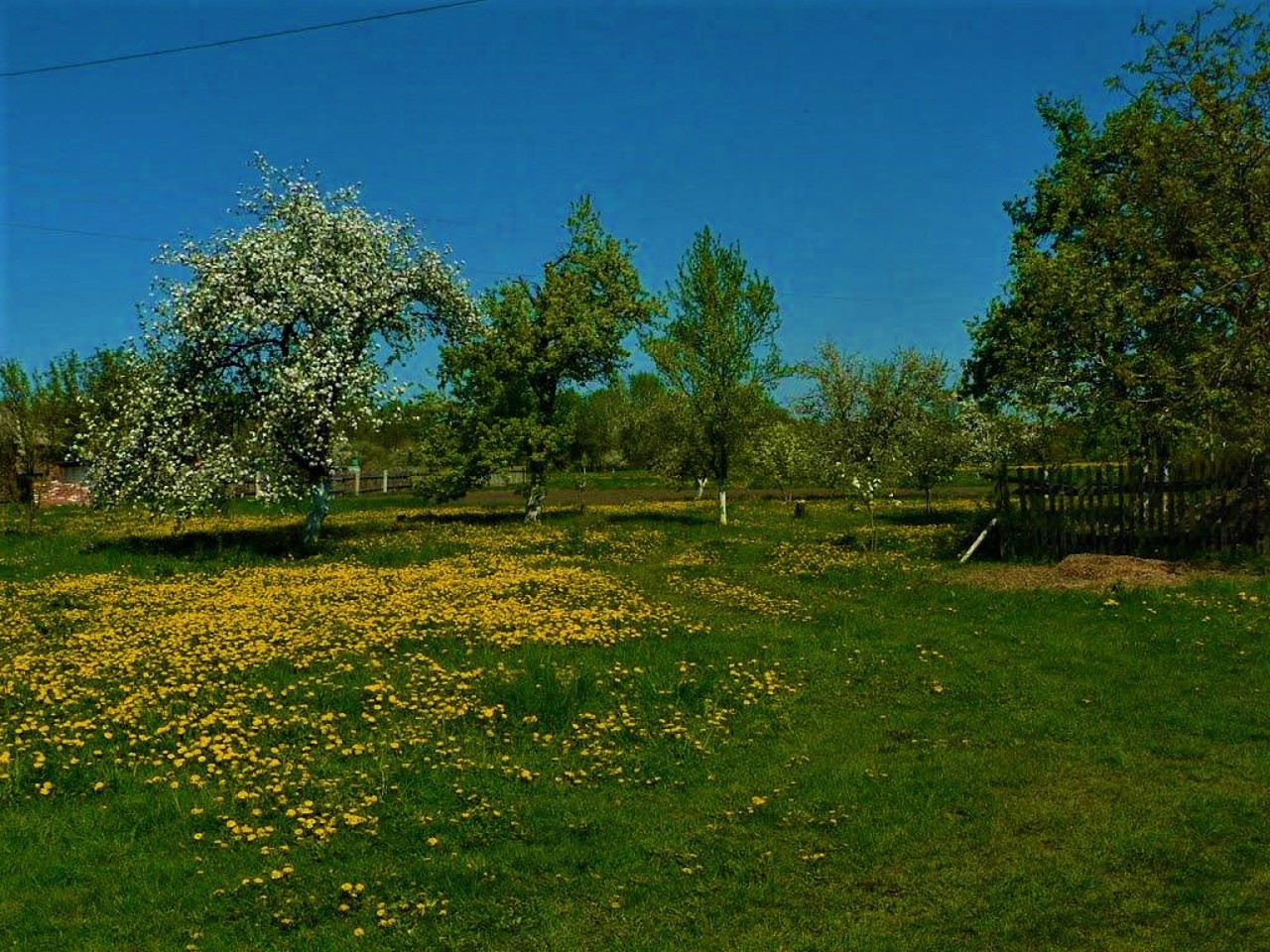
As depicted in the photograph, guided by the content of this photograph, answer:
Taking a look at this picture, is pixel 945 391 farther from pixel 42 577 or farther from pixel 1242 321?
pixel 42 577

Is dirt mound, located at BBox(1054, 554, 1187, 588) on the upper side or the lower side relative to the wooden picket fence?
lower

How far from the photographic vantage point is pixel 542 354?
41.3 m

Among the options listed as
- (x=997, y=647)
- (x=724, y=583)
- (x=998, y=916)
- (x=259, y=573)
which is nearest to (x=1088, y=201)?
(x=724, y=583)

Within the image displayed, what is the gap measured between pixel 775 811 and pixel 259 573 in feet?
65.1

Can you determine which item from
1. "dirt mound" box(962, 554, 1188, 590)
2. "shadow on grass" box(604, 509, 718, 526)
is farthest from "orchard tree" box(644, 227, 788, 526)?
"dirt mound" box(962, 554, 1188, 590)

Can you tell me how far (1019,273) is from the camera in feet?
124

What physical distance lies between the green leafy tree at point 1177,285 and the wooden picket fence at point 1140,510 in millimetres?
1171

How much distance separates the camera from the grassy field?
7.48 m

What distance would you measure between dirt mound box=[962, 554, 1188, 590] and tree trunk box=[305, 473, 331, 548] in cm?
2094

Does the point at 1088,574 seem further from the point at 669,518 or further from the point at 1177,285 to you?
the point at 669,518

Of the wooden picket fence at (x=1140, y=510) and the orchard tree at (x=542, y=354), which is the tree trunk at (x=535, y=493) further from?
the wooden picket fence at (x=1140, y=510)

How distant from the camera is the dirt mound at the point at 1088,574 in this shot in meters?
20.5

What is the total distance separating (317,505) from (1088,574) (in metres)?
24.2

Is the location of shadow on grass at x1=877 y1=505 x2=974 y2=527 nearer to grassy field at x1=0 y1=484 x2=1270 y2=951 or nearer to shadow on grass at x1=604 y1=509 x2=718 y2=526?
shadow on grass at x1=604 y1=509 x2=718 y2=526
